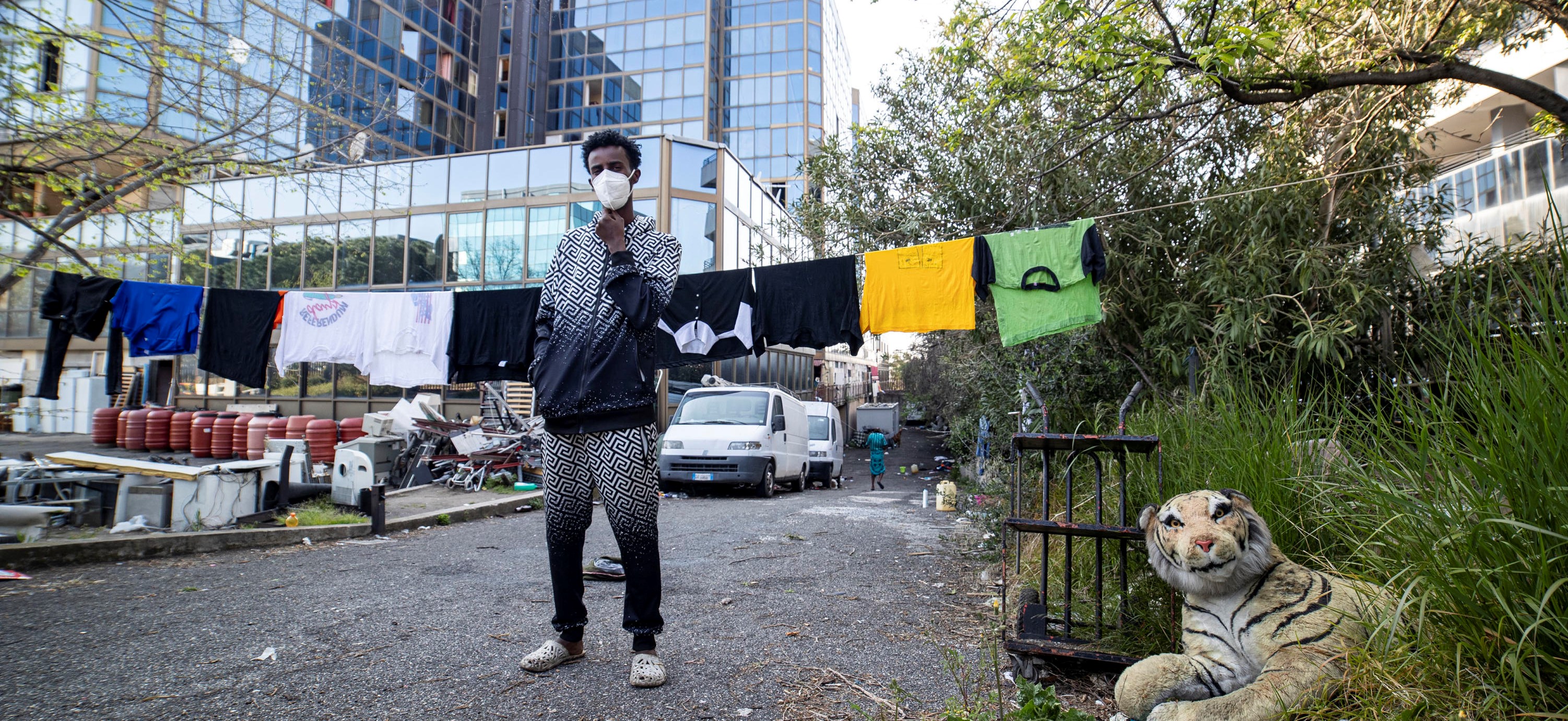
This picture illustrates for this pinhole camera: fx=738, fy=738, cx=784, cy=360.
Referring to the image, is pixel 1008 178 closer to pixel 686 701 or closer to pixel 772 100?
pixel 686 701

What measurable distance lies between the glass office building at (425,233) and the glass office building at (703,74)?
17.5 metres

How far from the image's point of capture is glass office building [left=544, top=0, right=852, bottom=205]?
38781 millimetres

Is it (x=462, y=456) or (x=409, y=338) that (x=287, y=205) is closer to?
(x=462, y=456)

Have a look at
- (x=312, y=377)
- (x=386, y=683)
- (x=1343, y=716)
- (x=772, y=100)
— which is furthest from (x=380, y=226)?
(x=772, y=100)

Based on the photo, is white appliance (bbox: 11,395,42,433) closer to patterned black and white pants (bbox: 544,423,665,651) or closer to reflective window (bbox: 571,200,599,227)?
reflective window (bbox: 571,200,599,227)

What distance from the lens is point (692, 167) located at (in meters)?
19.8

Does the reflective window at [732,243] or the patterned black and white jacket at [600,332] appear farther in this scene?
the reflective window at [732,243]

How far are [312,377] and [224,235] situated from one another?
5.55 meters

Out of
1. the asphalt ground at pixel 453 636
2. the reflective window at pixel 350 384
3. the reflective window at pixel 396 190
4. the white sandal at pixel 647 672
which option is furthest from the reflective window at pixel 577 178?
the white sandal at pixel 647 672

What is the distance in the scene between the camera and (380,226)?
65.2 feet

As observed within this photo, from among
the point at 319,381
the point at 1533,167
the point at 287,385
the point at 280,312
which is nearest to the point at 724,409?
the point at 280,312

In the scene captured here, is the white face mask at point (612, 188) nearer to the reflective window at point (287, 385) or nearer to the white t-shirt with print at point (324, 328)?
the white t-shirt with print at point (324, 328)

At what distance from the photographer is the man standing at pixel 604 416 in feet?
9.27

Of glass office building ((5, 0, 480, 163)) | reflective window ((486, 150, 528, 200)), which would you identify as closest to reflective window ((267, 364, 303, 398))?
reflective window ((486, 150, 528, 200))
